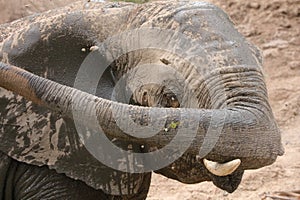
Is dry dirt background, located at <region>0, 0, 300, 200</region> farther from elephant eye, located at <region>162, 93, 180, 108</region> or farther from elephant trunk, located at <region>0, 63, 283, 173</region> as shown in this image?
elephant trunk, located at <region>0, 63, 283, 173</region>

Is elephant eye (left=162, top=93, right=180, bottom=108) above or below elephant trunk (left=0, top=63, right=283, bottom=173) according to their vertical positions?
below

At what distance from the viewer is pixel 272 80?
852cm

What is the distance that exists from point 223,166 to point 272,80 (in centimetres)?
562

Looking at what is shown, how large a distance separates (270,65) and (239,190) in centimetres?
252

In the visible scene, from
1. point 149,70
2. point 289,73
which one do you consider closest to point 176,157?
point 149,70

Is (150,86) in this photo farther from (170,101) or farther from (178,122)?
(178,122)

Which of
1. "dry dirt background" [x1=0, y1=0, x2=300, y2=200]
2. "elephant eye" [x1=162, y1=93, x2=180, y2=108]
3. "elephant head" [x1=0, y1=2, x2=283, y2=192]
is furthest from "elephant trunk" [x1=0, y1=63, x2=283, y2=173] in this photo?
"dry dirt background" [x1=0, y1=0, x2=300, y2=200]

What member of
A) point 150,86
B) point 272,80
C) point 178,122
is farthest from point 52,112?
point 272,80

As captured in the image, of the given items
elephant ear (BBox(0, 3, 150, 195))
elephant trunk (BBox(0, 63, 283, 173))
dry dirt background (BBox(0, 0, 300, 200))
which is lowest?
dry dirt background (BBox(0, 0, 300, 200))

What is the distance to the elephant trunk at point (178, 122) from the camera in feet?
9.61

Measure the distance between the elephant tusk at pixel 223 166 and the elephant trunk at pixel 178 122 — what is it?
0.04 feet

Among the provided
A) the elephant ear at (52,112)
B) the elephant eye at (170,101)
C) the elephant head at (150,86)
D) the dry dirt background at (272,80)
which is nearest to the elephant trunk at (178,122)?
the elephant head at (150,86)

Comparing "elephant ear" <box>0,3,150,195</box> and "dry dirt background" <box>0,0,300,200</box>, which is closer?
"elephant ear" <box>0,3,150,195</box>

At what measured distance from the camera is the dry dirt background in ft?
21.4
